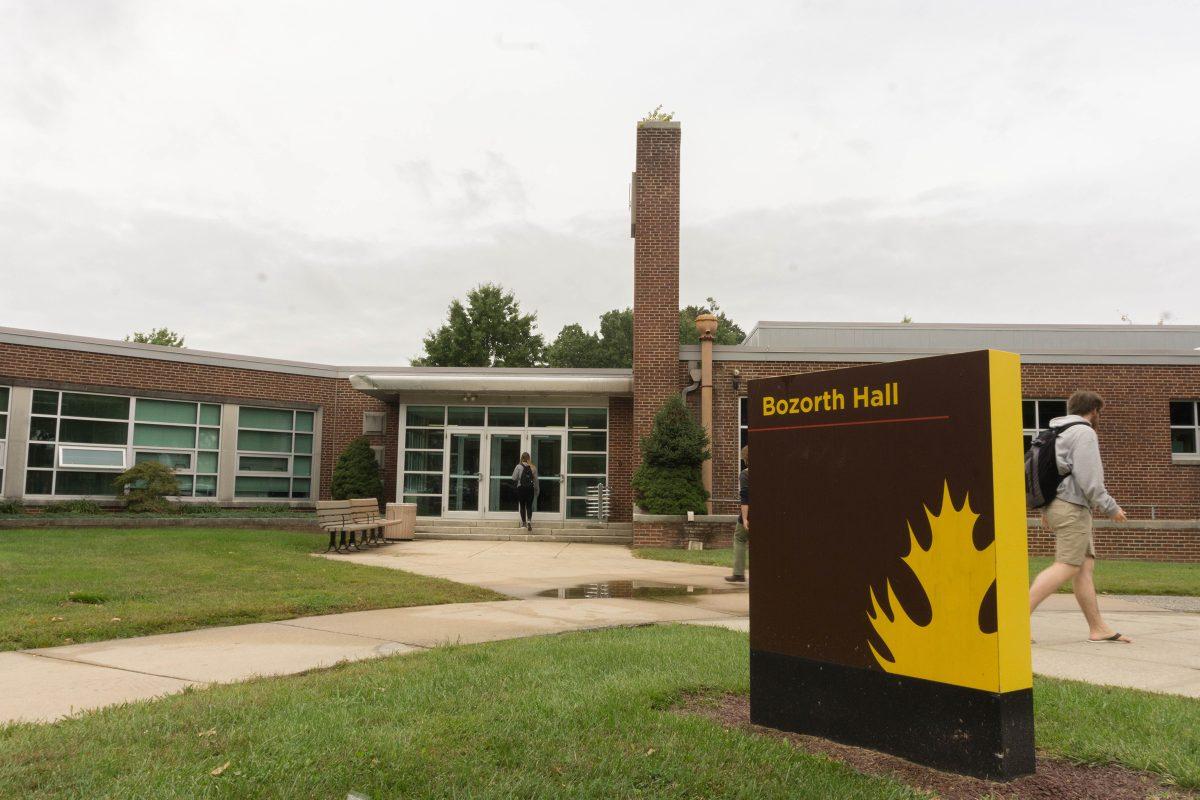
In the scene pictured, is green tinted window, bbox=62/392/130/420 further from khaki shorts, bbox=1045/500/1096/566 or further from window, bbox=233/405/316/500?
khaki shorts, bbox=1045/500/1096/566

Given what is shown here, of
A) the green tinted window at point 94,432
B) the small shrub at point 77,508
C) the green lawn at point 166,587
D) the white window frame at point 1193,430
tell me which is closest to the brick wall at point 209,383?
the green tinted window at point 94,432

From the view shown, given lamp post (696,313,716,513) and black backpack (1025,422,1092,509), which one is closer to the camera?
black backpack (1025,422,1092,509)

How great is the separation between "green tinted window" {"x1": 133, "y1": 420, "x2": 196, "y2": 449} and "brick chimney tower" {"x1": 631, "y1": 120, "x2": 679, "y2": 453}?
10722 mm

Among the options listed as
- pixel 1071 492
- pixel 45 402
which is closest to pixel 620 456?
pixel 45 402

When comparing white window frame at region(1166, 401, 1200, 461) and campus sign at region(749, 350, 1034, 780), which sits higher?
white window frame at region(1166, 401, 1200, 461)

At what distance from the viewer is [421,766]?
3.38m

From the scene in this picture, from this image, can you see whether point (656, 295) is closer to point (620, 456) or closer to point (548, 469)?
point (620, 456)

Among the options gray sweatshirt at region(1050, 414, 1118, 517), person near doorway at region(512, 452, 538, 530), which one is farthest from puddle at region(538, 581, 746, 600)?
person near doorway at region(512, 452, 538, 530)

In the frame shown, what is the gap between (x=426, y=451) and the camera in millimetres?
20641

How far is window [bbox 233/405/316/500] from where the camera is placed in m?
21.6

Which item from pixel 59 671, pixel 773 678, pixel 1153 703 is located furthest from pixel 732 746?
pixel 59 671

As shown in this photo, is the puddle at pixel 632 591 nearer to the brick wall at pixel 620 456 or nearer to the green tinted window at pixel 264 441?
the brick wall at pixel 620 456

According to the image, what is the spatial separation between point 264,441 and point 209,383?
199 cm

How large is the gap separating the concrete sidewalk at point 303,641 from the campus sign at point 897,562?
3105mm
